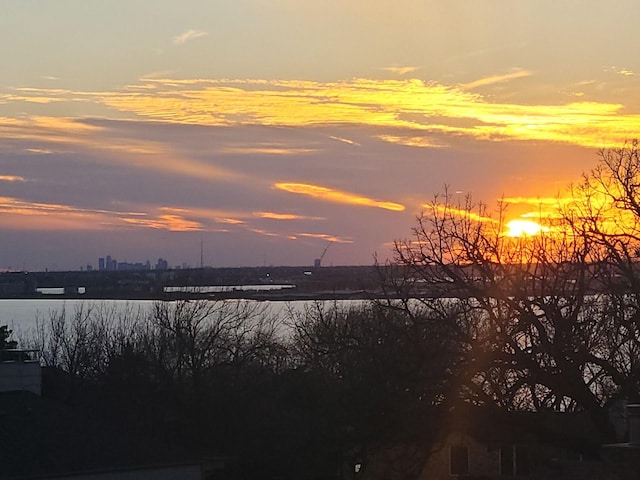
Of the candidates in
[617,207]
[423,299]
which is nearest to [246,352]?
[423,299]

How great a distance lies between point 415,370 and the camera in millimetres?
21047

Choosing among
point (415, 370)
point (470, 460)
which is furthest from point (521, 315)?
point (470, 460)

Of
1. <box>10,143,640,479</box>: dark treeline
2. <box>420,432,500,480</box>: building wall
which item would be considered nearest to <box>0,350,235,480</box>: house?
<box>10,143,640,479</box>: dark treeline

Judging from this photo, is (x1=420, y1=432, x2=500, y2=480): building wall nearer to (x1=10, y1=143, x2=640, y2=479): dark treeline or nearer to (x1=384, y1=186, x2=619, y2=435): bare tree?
(x1=10, y1=143, x2=640, y2=479): dark treeline

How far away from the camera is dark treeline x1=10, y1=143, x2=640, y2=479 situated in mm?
20031

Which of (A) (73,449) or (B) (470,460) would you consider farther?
(B) (470,460)

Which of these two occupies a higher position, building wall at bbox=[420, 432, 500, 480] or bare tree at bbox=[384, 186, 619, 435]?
bare tree at bbox=[384, 186, 619, 435]

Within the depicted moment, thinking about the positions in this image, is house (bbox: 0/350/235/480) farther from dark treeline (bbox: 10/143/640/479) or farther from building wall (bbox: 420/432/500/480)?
building wall (bbox: 420/432/500/480)

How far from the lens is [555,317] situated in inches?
784

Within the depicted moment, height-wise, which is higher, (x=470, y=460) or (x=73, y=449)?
(x=73, y=449)

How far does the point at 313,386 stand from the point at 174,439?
178 inches

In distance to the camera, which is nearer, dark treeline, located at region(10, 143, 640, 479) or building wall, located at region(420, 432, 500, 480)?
dark treeline, located at region(10, 143, 640, 479)

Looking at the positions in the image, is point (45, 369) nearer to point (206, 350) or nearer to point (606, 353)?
point (206, 350)

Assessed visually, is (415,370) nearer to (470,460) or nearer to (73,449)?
(73,449)
